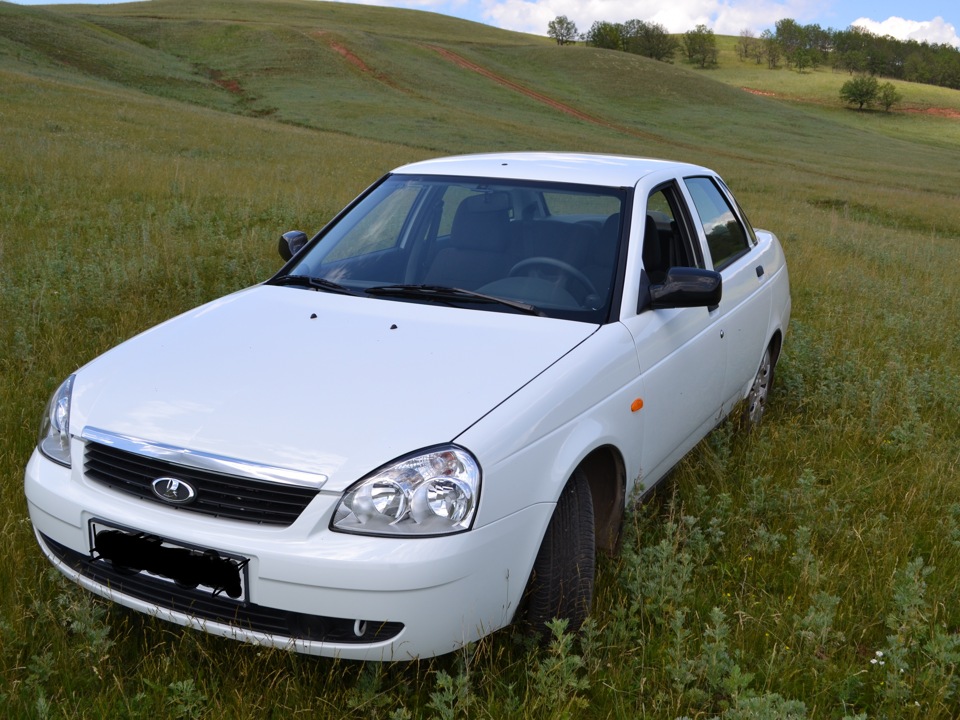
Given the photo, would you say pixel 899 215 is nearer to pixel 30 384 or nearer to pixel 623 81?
pixel 30 384

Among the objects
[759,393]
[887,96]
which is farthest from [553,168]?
[887,96]

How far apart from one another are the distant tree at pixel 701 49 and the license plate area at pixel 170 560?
392 ft

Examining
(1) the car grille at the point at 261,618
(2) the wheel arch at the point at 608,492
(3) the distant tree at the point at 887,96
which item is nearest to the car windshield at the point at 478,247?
(2) the wheel arch at the point at 608,492

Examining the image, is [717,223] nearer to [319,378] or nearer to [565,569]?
[565,569]

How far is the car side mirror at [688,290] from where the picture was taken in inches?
133

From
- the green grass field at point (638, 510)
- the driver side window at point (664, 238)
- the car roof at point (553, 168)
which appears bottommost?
the green grass field at point (638, 510)

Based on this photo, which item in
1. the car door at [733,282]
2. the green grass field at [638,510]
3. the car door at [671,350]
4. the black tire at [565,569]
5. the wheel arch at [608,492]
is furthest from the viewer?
the car door at [733,282]

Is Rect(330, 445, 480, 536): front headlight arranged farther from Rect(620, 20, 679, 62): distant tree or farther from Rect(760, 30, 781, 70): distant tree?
Rect(760, 30, 781, 70): distant tree

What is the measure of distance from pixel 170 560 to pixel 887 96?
314 ft

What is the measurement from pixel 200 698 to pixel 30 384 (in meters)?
2.85

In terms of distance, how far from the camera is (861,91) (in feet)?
277

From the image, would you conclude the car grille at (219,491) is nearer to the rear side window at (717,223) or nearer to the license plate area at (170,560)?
the license plate area at (170,560)

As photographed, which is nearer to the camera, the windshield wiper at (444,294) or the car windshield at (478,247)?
the windshield wiper at (444,294)

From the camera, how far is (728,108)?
64188 mm
